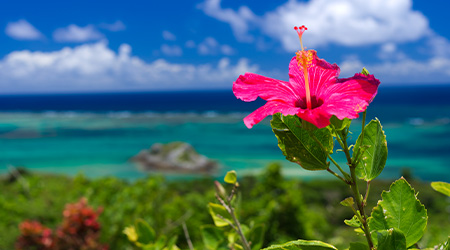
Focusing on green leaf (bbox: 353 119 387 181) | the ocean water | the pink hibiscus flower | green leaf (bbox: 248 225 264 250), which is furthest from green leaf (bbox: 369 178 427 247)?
the ocean water

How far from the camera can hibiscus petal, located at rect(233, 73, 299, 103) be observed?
534mm

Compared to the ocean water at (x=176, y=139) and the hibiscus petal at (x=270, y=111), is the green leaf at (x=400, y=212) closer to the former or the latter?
the hibiscus petal at (x=270, y=111)

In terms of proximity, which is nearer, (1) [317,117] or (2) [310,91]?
(1) [317,117]

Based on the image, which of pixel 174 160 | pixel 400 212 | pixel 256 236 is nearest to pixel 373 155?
pixel 400 212

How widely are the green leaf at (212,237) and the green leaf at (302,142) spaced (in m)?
0.44

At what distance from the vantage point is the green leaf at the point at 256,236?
33.3 inches

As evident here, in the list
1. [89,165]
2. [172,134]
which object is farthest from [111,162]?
[172,134]

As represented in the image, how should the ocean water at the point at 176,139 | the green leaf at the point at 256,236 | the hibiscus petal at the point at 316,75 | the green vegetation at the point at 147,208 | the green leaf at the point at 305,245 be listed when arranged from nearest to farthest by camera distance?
the green leaf at the point at 305,245 < the hibiscus petal at the point at 316,75 < the green leaf at the point at 256,236 < the green vegetation at the point at 147,208 < the ocean water at the point at 176,139

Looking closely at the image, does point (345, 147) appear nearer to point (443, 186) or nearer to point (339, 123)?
point (339, 123)

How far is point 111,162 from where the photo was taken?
762 inches

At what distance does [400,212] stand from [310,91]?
21 cm

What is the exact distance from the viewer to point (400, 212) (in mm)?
505

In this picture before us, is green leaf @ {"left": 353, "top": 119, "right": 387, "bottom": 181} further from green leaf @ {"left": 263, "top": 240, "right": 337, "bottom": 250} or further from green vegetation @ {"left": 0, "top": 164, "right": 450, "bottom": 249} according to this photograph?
green vegetation @ {"left": 0, "top": 164, "right": 450, "bottom": 249}

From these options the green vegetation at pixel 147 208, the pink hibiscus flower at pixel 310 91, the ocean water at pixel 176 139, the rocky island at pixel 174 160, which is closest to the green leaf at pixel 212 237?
the pink hibiscus flower at pixel 310 91
